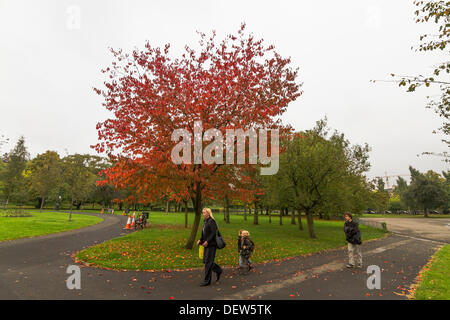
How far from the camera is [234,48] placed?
12.1 m

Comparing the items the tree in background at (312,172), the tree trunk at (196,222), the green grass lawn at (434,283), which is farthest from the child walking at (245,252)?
the tree in background at (312,172)

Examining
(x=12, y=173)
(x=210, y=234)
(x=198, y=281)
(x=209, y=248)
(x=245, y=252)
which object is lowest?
(x=198, y=281)

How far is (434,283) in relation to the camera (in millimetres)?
7184

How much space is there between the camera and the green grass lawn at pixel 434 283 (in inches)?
238

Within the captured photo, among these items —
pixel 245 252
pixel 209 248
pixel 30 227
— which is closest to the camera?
pixel 209 248

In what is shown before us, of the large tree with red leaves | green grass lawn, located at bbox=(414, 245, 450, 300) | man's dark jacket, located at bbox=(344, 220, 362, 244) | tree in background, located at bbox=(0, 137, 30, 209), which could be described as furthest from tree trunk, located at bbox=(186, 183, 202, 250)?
tree in background, located at bbox=(0, 137, 30, 209)

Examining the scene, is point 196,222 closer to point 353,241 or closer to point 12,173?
point 353,241

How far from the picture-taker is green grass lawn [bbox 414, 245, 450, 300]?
19.9ft

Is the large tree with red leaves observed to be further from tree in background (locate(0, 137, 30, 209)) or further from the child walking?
tree in background (locate(0, 137, 30, 209))

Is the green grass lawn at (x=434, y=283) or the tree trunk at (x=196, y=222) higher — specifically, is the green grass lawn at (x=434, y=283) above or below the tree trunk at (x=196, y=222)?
below

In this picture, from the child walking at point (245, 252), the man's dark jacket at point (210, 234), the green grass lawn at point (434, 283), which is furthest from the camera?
the child walking at point (245, 252)

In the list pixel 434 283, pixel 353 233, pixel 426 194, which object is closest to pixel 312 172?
pixel 353 233

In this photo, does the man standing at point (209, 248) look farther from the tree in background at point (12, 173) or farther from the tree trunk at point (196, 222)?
the tree in background at point (12, 173)
